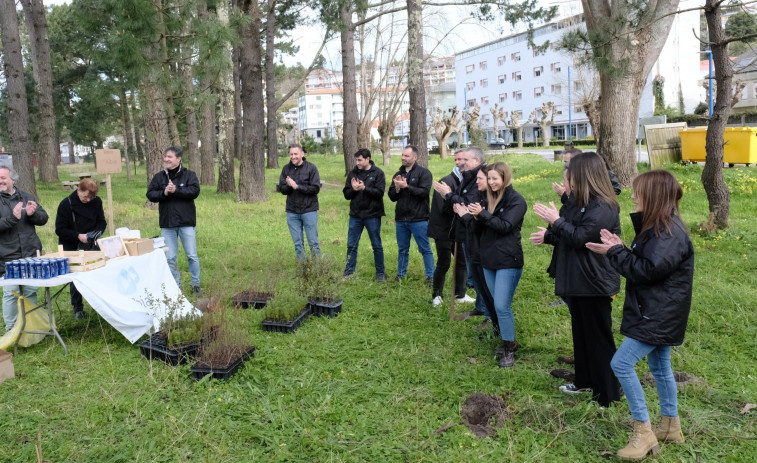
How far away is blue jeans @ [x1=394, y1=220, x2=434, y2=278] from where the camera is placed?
267 inches

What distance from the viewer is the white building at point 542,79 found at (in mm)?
49031

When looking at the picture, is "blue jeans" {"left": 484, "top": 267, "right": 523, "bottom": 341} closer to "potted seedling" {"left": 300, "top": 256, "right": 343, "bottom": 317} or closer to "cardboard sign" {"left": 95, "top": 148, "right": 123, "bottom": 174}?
"potted seedling" {"left": 300, "top": 256, "right": 343, "bottom": 317}

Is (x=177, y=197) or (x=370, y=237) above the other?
(x=177, y=197)

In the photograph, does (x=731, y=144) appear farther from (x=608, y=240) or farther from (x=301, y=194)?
(x=608, y=240)

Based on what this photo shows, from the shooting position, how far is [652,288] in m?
3.11

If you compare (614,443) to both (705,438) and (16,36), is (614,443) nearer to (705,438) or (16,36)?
(705,438)

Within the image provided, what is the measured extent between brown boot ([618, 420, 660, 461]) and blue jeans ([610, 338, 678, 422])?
0.16 ft

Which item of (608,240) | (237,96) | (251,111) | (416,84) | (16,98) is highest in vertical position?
(237,96)

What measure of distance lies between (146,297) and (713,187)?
749 cm

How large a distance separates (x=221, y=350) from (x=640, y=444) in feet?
9.99

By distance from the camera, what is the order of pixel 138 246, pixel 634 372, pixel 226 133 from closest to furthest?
pixel 634 372 → pixel 138 246 → pixel 226 133

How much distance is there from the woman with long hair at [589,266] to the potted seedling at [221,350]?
2523 mm

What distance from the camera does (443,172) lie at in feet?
72.0

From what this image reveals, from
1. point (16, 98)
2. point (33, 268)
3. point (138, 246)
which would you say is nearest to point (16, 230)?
point (33, 268)
